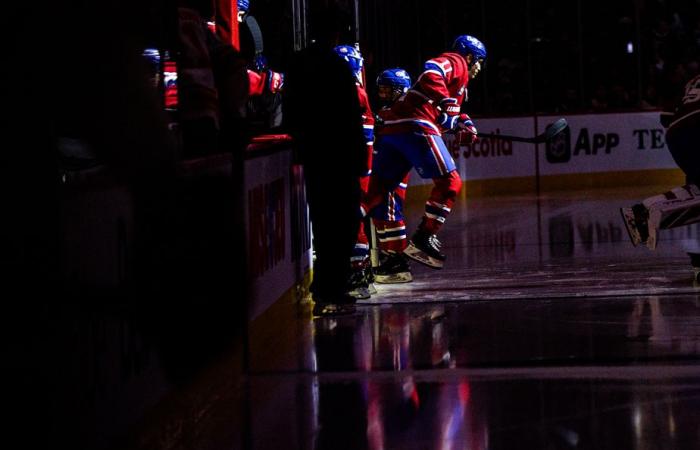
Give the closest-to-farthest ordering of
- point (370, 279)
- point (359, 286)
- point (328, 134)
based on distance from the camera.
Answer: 1. point (328, 134)
2. point (359, 286)
3. point (370, 279)

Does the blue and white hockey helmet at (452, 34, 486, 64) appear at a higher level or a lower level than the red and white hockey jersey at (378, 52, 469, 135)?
higher

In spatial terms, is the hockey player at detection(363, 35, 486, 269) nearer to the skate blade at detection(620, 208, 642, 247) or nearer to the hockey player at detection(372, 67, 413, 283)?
the hockey player at detection(372, 67, 413, 283)

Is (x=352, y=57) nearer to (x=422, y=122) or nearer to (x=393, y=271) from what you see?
(x=422, y=122)

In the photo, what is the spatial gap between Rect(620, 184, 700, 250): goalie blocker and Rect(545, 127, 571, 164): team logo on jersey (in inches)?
452

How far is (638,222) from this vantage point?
30.6ft

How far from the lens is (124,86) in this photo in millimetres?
4359

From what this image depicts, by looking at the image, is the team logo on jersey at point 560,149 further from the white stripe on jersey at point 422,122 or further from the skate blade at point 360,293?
the skate blade at point 360,293

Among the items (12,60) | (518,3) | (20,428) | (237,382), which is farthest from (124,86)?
(518,3)

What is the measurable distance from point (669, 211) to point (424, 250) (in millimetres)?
1953

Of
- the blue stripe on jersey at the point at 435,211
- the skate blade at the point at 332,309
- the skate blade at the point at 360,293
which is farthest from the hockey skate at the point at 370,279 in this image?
the skate blade at the point at 332,309

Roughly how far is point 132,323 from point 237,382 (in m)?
1.74

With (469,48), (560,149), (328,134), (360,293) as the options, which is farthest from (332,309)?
(560,149)

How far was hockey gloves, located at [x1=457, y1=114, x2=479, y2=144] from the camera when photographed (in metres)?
10.4

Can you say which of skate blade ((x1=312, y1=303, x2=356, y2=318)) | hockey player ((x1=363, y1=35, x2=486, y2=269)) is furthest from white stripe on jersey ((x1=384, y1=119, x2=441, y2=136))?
skate blade ((x1=312, y1=303, x2=356, y2=318))
